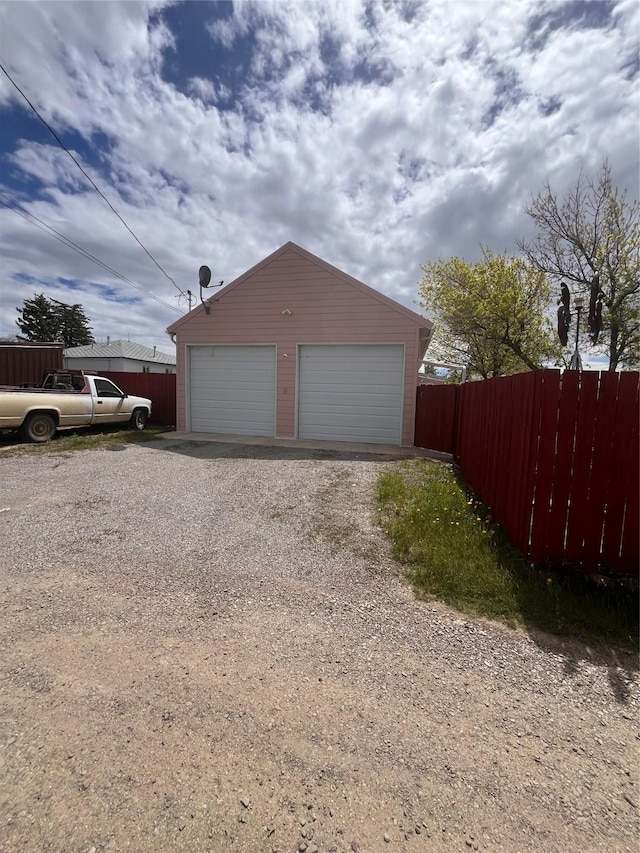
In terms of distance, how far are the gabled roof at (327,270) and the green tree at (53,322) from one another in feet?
149

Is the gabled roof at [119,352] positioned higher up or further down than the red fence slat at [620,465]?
higher up

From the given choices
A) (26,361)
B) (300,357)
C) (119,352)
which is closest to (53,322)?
(119,352)

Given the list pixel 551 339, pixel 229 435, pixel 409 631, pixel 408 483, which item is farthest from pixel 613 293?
pixel 409 631

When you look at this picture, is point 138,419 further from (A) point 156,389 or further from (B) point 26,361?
(B) point 26,361

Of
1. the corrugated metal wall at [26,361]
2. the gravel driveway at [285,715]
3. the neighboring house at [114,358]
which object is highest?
the neighboring house at [114,358]

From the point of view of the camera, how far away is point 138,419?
11844 mm

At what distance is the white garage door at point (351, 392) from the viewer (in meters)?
9.82

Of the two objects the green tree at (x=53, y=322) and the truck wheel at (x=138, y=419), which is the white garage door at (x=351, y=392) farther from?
the green tree at (x=53, y=322)

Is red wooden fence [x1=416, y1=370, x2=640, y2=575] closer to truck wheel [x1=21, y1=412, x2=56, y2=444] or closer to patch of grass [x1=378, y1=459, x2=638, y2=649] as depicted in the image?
patch of grass [x1=378, y1=459, x2=638, y2=649]

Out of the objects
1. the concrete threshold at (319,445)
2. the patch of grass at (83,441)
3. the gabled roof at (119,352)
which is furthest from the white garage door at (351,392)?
the gabled roof at (119,352)

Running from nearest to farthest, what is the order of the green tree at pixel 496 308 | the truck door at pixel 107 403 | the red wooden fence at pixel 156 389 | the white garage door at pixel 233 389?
the truck door at pixel 107 403
the white garage door at pixel 233 389
the red wooden fence at pixel 156 389
the green tree at pixel 496 308

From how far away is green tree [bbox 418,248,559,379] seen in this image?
54.7 feet

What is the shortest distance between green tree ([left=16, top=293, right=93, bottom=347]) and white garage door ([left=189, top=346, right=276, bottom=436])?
45528 millimetres

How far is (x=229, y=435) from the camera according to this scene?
1099 cm
